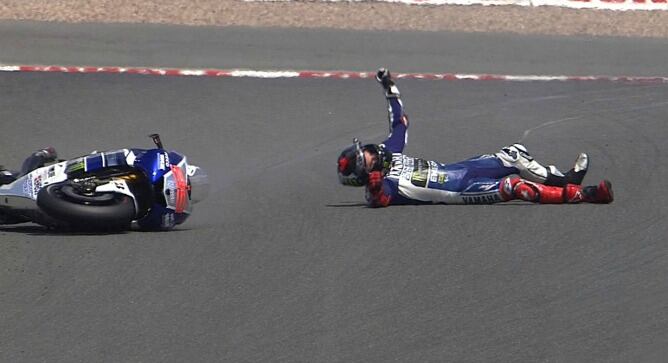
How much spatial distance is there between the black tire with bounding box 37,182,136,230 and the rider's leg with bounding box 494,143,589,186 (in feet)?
11.2

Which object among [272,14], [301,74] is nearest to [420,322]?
[301,74]

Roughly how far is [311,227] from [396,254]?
100 centimetres

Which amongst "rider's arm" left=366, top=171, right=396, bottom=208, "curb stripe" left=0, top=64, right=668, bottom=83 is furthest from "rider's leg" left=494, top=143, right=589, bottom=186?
"curb stripe" left=0, top=64, right=668, bottom=83

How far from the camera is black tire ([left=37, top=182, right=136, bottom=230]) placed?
9.59m

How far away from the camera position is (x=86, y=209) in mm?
9609

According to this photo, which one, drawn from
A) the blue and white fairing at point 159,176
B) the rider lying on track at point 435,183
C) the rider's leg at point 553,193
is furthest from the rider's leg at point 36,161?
the rider's leg at point 553,193

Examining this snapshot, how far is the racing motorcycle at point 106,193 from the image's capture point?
965 centimetres

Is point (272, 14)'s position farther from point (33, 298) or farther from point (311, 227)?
point (33, 298)

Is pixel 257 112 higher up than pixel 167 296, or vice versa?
pixel 257 112

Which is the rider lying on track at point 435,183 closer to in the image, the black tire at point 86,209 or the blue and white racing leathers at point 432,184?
the blue and white racing leathers at point 432,184

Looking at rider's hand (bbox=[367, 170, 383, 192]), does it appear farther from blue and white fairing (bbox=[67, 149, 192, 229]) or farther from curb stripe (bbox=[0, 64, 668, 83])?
curb stripe (bbox=[0, 64, 668, 83])

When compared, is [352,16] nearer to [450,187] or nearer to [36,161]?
[450,187]

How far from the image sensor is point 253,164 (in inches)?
491

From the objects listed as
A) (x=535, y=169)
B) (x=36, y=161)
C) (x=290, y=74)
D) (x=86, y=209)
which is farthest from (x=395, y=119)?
(x=290, y=74)
